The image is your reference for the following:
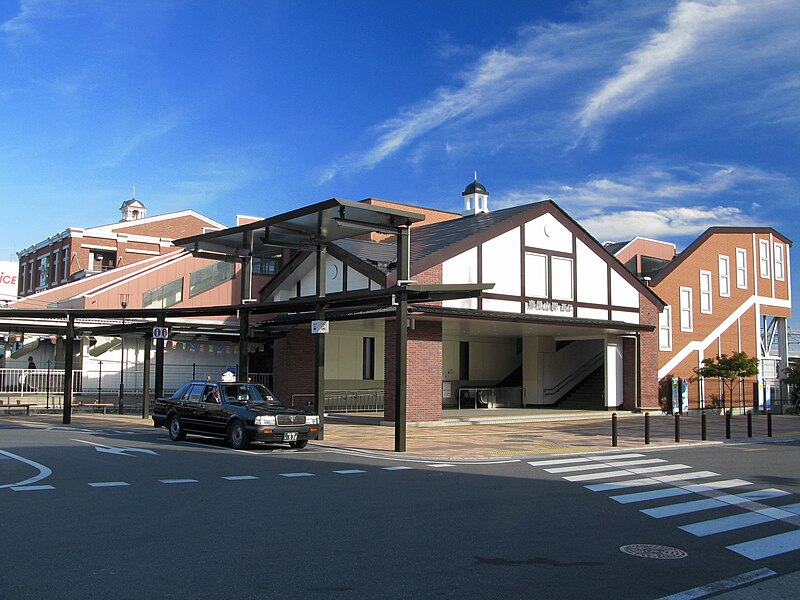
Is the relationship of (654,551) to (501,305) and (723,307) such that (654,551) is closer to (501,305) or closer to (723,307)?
(501,305)

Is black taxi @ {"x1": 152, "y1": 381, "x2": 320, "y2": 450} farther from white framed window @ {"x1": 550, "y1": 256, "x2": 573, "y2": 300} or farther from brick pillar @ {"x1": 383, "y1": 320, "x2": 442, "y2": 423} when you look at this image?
white framed window @ {"x1": 550, "y1": 256, "x2": 573, "y2": 300}

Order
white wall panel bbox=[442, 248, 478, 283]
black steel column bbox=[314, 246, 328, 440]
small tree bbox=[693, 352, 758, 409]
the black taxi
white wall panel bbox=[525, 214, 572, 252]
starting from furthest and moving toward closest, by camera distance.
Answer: small tree bbox=[693, 352, 758, 409]
white wall panel bbox=[525, 214, 572, 252]
white wall panel bbox=[442, 248, 478, 283]
black steel column bbox=[314, 246, 328, 440]
the black taxi

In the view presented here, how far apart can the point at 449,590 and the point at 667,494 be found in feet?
21.5

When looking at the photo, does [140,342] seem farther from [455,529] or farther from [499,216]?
[455,529]

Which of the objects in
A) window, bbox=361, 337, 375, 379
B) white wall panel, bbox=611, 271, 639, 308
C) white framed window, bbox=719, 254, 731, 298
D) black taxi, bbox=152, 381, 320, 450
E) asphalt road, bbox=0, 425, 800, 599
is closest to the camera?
asphalt road, bbox=0, 425, 800, 599

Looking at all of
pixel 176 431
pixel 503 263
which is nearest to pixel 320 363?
pixel 176 431

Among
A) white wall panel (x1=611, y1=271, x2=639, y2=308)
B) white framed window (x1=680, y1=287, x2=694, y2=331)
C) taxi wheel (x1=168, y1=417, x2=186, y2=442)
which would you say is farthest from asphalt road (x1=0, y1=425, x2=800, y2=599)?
white framed window (x1=680, y1=287, x2=694, y2=331)

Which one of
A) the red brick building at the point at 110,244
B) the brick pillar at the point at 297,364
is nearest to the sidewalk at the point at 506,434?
the brick pillar at the point at 297,364

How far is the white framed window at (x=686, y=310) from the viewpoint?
115 feet

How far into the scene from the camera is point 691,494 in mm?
11859

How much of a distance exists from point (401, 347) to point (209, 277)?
2391 centimetres

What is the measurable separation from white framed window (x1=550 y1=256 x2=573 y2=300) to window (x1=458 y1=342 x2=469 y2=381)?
29.0 ft

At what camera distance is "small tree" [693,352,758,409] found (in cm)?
3425

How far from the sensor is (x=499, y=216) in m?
28.2
